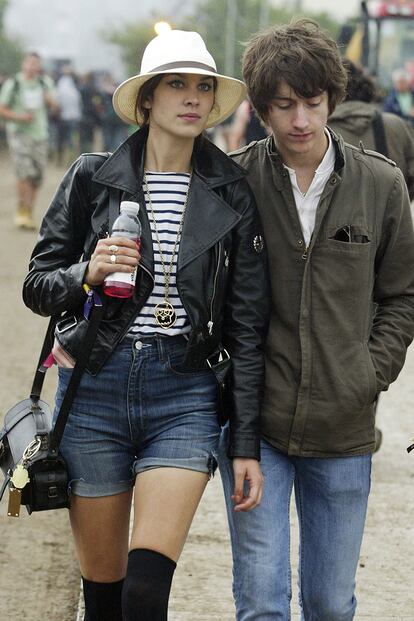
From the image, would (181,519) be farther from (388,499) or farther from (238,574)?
(388,499)

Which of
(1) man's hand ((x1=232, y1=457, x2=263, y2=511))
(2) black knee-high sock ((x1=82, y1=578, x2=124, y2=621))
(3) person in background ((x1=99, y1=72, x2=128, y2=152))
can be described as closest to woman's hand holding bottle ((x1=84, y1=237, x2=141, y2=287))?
(1) man's hand ((x1=232, y1=457, x2=263, y2=511))

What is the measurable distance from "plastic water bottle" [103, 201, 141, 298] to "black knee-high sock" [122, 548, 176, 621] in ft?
2.21

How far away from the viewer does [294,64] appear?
3.33 m

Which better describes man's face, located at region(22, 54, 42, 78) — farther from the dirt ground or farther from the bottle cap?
the bottle cap

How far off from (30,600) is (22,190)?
10.8 meters

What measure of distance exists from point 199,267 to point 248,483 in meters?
0.60

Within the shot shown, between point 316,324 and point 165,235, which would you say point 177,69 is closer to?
point 165,235

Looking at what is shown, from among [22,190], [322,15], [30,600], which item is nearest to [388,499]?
[30,600]

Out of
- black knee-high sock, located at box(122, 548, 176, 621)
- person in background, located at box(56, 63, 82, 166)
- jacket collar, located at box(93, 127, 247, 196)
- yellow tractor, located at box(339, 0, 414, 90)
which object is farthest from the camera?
person in background, located at box(56, 63, 82, 166)

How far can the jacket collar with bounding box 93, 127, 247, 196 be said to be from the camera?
3.45 meters

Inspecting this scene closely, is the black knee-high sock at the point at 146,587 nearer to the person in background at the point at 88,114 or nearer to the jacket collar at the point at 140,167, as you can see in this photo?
the jacket collar at the point at 140,167

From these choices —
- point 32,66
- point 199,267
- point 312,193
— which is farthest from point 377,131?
point 32,66

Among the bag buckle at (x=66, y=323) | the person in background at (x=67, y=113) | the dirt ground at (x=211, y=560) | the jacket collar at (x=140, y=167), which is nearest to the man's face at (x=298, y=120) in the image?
the jacket collar at (x=140, y=167)

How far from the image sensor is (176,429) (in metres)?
3.40
